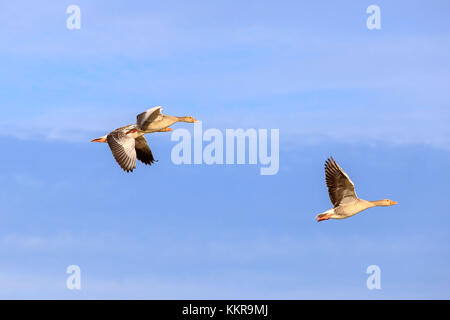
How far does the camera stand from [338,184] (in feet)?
137

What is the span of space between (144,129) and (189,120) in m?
3.23

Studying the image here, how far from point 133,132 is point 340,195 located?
10951mm

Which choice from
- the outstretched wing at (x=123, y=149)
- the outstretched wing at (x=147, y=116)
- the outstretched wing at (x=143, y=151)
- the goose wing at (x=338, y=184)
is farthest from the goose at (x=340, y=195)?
the outstretched wing at (x=143, y=151)

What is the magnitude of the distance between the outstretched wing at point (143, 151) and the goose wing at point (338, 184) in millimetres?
11516

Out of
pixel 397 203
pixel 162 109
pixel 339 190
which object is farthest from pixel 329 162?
pixel 162 109

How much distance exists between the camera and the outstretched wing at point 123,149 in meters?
42.6

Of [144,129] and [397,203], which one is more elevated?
[144,129]

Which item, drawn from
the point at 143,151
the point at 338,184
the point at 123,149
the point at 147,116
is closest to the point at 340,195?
the point at 338,184

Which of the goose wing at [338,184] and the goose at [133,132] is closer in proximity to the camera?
the goose wing at [338,184]

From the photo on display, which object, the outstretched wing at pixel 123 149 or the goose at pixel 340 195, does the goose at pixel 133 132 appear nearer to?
the outstretched wing at pixel 123 149

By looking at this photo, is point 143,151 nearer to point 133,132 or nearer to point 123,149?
point 133,132
